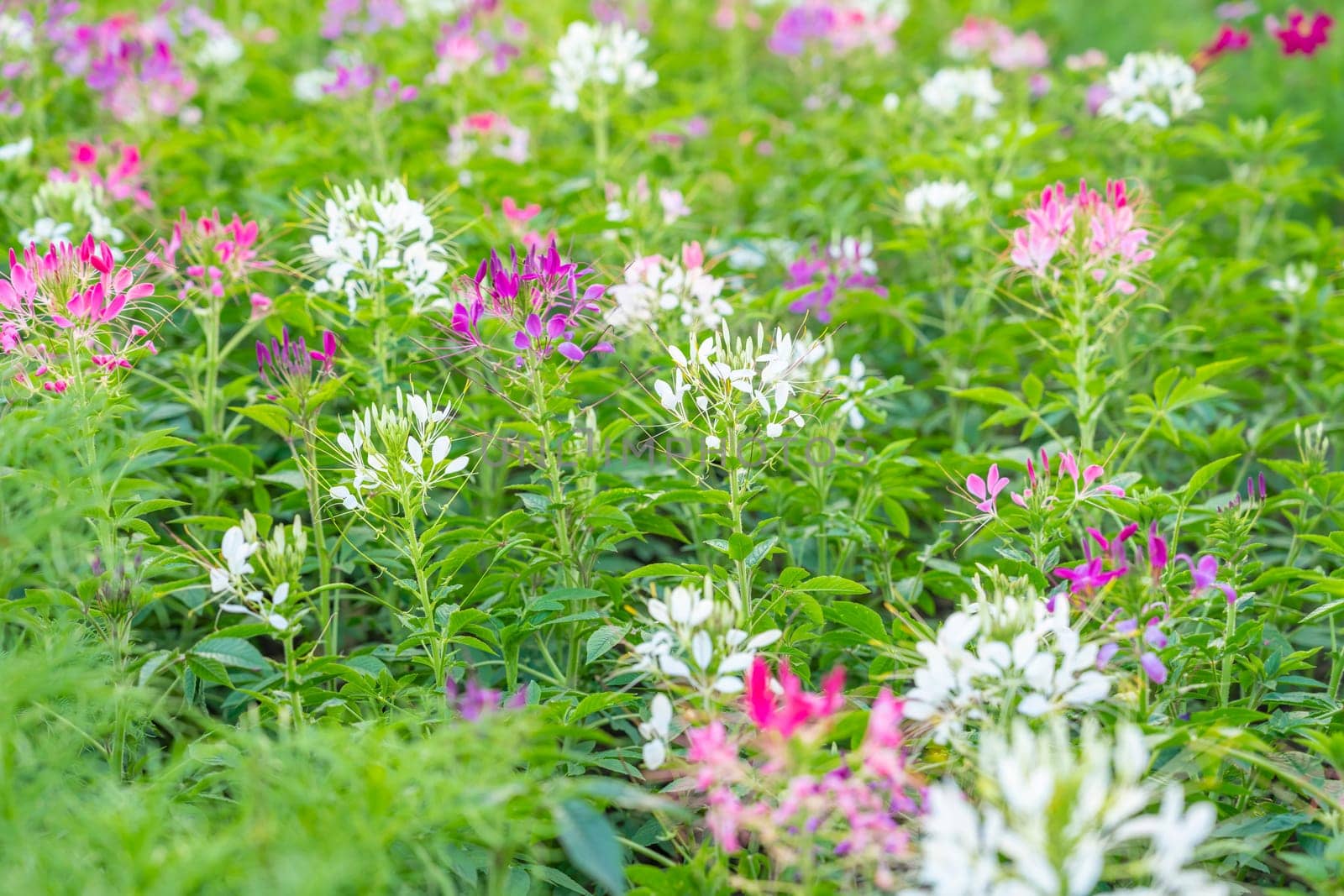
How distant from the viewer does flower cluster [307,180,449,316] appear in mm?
2330

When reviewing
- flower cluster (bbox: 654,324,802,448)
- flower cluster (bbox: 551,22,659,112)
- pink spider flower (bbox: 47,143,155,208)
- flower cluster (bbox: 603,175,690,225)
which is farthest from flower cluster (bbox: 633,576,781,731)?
flower cluster (bbox: 551,22,659,112)

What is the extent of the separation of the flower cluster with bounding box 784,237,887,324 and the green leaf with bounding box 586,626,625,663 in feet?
4.07

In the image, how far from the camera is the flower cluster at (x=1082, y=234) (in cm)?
227

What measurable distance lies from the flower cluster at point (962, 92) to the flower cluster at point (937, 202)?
1.08 metres

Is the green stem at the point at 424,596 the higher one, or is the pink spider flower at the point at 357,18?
the pink spider flower at the point at 357,18

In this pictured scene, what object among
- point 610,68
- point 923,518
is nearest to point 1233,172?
point 923,518

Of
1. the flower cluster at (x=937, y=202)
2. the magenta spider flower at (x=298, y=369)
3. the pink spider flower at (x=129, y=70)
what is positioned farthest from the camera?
the pink spider flower at (x=129, y=70)

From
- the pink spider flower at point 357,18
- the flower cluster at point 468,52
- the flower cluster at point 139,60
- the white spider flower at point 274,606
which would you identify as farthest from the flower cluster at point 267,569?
the pink spider flower at point 357,18

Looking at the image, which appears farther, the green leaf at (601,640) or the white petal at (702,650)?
the green leaf at (601,640)

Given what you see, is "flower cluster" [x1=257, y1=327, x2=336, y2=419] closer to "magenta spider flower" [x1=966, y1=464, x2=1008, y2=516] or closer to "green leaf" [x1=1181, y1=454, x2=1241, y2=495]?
"magenta spider flower" [x1=966, y1=464, x2=1008, y2=516]

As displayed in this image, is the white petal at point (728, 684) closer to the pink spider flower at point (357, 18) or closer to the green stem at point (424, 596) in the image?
the green stem at point (424, 596)

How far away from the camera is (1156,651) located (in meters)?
1.75

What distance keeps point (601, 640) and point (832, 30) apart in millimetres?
3566

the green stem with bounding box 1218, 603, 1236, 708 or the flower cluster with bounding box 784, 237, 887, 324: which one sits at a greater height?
the flower cluster with bounding box 784, 237, 887, 324
